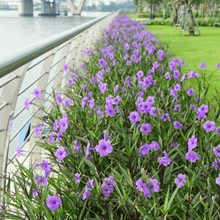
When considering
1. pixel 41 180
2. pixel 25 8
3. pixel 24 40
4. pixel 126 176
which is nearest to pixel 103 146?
pixel 126 176

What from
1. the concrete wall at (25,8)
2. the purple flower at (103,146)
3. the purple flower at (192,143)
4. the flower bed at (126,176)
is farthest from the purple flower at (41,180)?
the concrete wall at (25,8)

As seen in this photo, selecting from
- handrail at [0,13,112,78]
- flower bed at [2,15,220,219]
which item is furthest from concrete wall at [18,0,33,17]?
flower bed at [2,15,220,219]

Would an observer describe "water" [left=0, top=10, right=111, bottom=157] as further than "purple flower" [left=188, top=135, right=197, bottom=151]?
Yes

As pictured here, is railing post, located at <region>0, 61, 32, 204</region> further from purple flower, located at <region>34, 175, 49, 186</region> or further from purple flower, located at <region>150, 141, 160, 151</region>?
purple flower, located at <region>150, 141, 160, 151</region>

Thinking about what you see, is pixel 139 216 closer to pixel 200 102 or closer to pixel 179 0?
pixel 200 102

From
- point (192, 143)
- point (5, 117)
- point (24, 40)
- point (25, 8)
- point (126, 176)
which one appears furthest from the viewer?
point (25, 8)

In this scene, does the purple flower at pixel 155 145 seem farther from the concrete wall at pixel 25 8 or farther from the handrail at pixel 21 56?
the concrete wall at pixel 25 8

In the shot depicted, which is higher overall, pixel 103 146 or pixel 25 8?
pixel 25 8

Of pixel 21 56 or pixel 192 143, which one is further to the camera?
pixel 21 56

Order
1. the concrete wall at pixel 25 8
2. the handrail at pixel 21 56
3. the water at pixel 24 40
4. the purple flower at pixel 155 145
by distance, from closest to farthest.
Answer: the handrail at pixel 21 56 → the purple flower at pixel 155 145 → the water at pixel 24 40 → the concrete wall at pixel 25 8

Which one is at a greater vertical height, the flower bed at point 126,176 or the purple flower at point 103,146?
the purple flower at point 103,146

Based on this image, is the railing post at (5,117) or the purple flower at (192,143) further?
the railing post at (5,117)

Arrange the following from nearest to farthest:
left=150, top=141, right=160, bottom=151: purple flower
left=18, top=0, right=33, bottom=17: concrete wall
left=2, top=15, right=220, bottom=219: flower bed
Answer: left=2, top=15, right=220, bottom=219: flower bed, left=150, top=141, right=160, bottom=151: purple flower, left=18, top=0, right=33, bottom=17: concrete wall

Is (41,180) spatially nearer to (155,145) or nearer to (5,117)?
(5,117)
